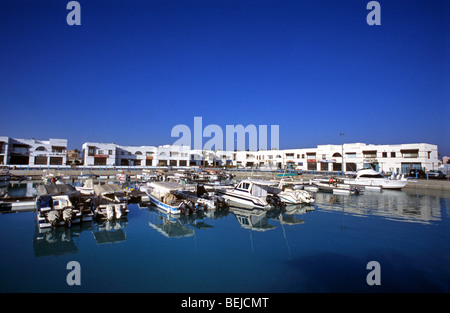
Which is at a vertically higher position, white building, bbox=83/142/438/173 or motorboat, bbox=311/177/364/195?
white building, bbox=83/142/438/173

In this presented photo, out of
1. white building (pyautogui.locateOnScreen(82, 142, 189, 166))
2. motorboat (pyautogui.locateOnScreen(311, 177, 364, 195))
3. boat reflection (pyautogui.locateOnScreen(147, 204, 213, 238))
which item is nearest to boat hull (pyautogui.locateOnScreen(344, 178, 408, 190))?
motorboat (pyautogui.locateOnScreen(311, 177, 364, 195))

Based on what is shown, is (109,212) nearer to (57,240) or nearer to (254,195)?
(57,240)

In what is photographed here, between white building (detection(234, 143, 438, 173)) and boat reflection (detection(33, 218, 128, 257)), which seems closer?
boat reflection (detection(33, 218, 128, 257))

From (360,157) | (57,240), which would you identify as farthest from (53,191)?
(360,157)

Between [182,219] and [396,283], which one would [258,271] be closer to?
[396,283]

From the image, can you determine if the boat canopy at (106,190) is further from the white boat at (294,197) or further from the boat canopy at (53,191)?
the white boat at (294,197)

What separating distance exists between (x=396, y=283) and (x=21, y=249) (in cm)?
1809

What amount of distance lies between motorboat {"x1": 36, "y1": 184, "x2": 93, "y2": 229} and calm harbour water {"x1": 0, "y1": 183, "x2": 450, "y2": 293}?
0.70 meters

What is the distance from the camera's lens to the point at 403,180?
40.6 meters

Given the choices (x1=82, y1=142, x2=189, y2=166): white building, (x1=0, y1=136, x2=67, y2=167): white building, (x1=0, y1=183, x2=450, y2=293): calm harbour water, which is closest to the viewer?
(x1=0, y1=183, x2=450, y2=293): calm harbour water

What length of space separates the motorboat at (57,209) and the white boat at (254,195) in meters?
14.1

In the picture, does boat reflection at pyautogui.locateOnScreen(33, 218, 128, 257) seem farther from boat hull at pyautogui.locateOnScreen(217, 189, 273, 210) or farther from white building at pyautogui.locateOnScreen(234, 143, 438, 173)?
white building at pyautogui.locateOnScreen(234, 143, 438, 173)

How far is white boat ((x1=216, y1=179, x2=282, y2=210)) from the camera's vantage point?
23962 millimetres

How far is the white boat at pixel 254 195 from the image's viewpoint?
78.6 ft
